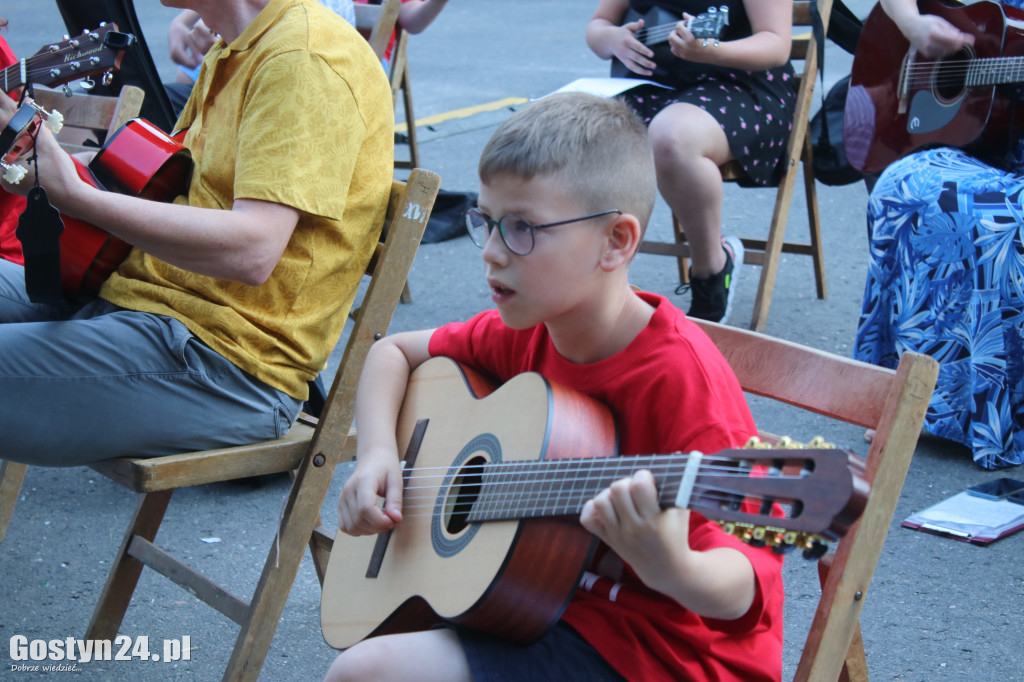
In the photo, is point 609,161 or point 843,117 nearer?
point 609,161

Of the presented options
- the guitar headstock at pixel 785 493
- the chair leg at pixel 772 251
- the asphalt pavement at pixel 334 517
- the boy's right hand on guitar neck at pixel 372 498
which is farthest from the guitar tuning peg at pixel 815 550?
the chair leg at pixel 772 251

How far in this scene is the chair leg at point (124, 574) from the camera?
2.14 metres

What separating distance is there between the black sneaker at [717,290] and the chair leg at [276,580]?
2062 mm

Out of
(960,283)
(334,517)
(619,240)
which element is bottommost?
(334,517)

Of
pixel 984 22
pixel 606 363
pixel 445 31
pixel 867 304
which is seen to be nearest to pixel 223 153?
pixel 606 363

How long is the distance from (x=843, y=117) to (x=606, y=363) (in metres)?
2.73

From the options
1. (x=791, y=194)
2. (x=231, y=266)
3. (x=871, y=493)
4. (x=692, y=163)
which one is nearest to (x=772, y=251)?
(x=791, y=194)

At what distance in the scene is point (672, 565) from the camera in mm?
1100

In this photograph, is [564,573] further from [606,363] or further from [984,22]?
[984,22]

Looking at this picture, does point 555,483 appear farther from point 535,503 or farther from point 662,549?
point 662,549

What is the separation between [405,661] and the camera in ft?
4.33

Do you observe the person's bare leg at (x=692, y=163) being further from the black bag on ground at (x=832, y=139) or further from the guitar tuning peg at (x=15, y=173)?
the guitar tuning peg at (x=15, y=173)

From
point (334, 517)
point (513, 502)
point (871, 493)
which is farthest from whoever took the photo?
point (334, 517)

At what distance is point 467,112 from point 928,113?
4.70 meters
